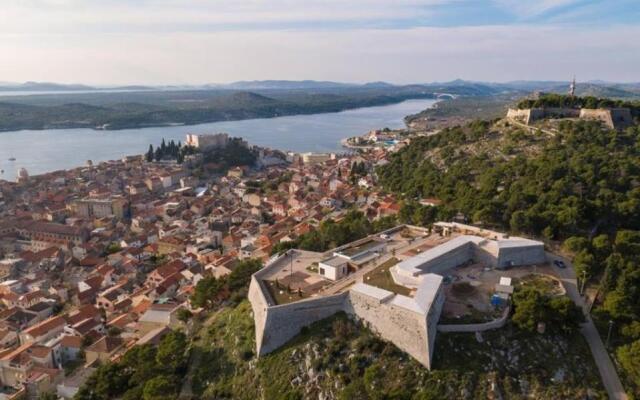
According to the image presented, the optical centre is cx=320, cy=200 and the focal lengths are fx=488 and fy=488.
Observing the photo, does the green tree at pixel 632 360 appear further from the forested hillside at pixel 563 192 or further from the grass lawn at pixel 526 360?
the grass lawn at pixel 526 360

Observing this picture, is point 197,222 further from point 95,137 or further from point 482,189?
point 95,137

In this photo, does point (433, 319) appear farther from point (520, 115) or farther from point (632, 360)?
point (520, 115)

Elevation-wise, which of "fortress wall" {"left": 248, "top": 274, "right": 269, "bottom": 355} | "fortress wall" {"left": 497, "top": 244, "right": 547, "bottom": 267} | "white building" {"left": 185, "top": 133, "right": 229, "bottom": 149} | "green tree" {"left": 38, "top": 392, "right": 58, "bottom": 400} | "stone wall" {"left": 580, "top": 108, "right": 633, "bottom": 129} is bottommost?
"green tree" {"left": 38, "top": 392, "right": 58, "bottom": 400}

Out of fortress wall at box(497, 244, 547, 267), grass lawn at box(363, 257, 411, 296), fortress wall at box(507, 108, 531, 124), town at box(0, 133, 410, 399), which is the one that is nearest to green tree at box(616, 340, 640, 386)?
fortress wall at box(497, 244, 547, 267)

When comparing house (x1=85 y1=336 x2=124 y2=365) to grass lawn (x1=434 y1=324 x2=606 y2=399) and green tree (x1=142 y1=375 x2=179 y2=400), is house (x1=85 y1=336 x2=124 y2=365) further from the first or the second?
grass lawn (x1=434 y1=324 x2=606 y2=399)

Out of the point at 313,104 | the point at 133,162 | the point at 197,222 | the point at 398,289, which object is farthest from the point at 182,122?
the point at 398,289

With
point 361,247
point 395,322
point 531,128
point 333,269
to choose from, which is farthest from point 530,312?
point 531,128
